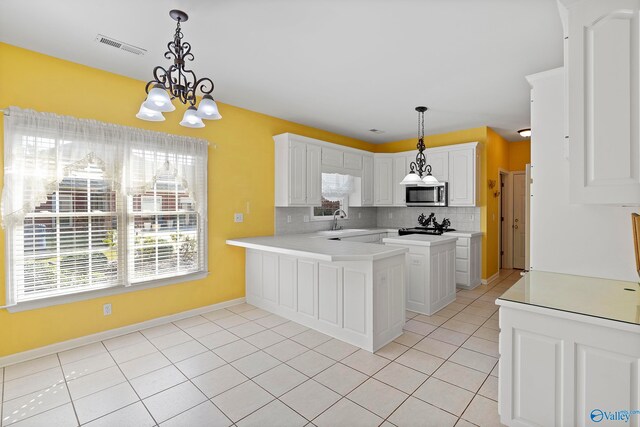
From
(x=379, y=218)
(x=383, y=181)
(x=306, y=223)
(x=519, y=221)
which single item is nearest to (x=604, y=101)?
(x=306, y=223)

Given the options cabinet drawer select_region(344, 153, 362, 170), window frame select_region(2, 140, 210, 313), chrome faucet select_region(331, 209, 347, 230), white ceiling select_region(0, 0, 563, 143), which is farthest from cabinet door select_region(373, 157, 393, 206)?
window frame select_region(2, 140, 210, 313)

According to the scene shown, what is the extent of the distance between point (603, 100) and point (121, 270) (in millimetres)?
4084

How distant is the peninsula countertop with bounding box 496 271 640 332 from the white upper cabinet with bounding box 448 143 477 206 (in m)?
3.04

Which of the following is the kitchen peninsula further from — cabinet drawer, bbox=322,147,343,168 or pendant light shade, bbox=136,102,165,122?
cabinet drawer, bbox=322,147,343,168

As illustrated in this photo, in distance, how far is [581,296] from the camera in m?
1.75

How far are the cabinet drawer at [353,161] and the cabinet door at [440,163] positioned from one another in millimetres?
1253

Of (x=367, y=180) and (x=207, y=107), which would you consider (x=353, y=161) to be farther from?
(x=207, y=107)

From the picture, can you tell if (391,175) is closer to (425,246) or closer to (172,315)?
(425,246)

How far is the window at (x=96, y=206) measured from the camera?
2.63 meters

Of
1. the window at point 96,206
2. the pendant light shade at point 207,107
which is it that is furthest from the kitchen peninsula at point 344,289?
the pendant light shade at point 207,107

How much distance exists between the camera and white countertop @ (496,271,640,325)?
150cm

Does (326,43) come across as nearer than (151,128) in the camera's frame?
Yes

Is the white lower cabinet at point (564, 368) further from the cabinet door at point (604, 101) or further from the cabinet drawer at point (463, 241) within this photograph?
the cabinet drawer at point (463, 241)

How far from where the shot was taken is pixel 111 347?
9.66 feet
